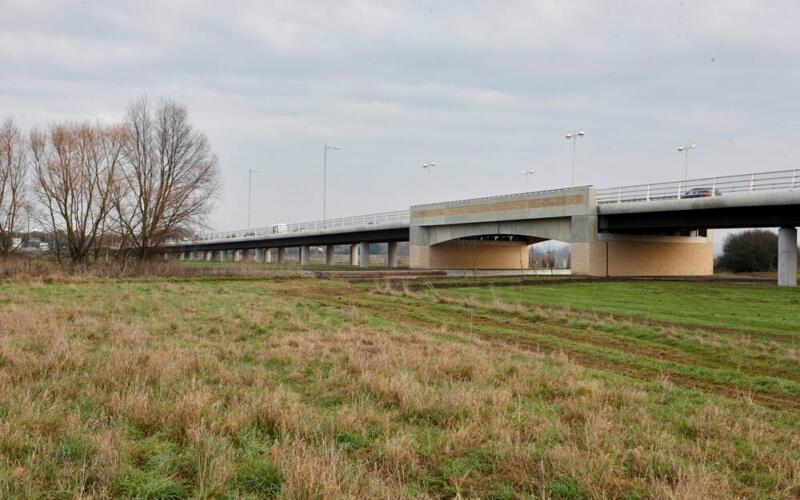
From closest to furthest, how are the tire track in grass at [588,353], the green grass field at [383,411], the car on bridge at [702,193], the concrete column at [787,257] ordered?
the green grass field at [383,411] < the tire track in grass at [588,353] < the concrete column at [787,257] < the car on bridge at [702,193]

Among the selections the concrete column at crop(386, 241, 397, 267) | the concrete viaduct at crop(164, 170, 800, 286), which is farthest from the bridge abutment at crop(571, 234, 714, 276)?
the concrete column at crop(386, 241, 397, 267)

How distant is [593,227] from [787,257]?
1450cm

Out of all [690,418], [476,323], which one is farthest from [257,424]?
[476,323]

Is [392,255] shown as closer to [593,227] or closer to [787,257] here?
[593,227]

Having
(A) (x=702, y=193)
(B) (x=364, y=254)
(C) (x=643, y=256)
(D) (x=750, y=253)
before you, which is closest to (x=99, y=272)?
(A) (x=702, y=193)

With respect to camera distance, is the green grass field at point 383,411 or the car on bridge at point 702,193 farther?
the car on bridge at point 702,193

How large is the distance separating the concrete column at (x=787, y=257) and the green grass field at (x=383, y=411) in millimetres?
25777

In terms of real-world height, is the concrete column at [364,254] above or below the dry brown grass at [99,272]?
above

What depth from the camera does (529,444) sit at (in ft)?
19.7

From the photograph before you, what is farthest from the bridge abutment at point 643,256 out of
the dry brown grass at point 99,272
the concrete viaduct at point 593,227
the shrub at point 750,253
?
the dry brown grass at point 99,272

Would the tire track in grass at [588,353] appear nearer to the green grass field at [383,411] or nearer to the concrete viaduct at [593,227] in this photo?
the green grass field at [383,411]

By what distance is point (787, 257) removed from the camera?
124ft

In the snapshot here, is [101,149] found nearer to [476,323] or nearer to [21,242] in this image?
[21,242]

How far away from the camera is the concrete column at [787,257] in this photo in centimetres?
3681
